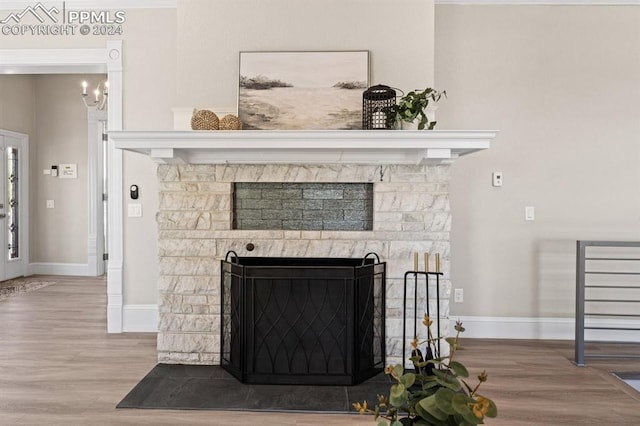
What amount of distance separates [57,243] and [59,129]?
1.72 m

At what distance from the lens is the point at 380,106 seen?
3.25m

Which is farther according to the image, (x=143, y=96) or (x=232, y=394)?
(x=143, y=96)

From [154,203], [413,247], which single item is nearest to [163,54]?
[154,203]

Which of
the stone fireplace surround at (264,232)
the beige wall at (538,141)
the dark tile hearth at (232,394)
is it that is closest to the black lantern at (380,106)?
the stone fireplace surround at (264,232)

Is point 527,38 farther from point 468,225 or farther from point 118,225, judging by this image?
point 118,225

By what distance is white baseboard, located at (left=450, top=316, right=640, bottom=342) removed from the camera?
4215 millimetres

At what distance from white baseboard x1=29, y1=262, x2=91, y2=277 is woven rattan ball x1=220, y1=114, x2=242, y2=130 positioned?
16.7 ft

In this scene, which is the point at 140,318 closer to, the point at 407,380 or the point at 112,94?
the point at 112,94

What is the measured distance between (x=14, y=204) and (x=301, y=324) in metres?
5.84

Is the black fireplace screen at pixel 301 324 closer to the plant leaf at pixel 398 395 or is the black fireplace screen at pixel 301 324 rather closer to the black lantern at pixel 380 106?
the black lantern at pixel 380 106

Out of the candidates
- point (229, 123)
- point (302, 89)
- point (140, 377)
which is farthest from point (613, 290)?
point (140, 377)

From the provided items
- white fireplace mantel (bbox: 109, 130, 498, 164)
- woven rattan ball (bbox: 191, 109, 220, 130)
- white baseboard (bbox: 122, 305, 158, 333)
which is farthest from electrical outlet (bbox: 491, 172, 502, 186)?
white baseboard (bbox: 122, 305, 158, 333)

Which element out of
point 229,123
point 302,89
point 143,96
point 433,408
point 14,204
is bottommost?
point 433,408

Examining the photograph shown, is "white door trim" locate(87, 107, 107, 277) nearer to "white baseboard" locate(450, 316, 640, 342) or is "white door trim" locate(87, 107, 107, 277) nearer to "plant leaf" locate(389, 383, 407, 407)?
"white baseboard" locate(450, 316, 640, 342)
